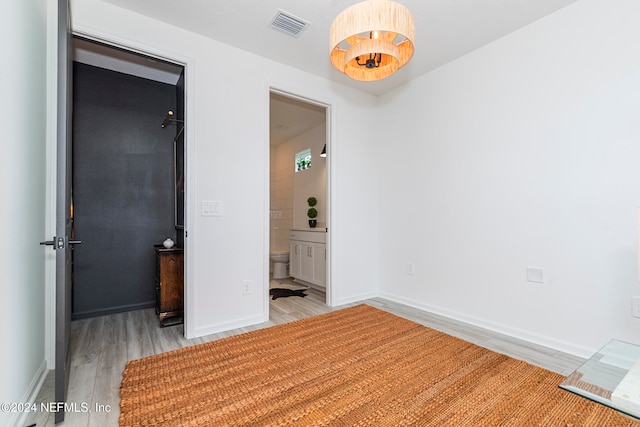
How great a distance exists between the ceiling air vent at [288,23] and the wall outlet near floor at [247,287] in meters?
2.25

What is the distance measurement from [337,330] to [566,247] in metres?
1.91

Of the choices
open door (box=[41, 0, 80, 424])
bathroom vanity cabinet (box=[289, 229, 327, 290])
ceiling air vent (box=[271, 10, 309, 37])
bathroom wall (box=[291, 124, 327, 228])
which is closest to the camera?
open door (box=[41, 0, 80, 424])

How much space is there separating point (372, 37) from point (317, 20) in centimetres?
97

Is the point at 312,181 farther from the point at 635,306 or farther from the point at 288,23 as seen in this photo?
the point at 635,306

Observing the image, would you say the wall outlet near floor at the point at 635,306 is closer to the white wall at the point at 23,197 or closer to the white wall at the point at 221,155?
the white wall at the point at 221,155

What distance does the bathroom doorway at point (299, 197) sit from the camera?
400cm

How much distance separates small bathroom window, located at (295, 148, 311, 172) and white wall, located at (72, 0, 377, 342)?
7.16 ft

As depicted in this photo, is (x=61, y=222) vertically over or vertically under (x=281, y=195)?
under

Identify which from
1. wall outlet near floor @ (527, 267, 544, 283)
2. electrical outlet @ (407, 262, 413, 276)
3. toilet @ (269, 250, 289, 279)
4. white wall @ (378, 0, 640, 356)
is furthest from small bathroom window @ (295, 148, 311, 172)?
wall outlet near floor @ (527, 267, 544, 283)

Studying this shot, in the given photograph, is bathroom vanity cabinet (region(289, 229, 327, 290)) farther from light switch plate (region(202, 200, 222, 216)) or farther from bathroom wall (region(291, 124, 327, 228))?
light switch plate (region(202, 200, 222, 216))

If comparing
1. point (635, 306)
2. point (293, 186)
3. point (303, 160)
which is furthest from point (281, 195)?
point (635, 306)

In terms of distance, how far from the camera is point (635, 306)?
1963 mm

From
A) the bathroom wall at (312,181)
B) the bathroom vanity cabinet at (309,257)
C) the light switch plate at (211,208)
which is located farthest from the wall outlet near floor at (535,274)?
the bathroom wall at (312,181)

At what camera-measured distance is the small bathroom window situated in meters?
5.44
